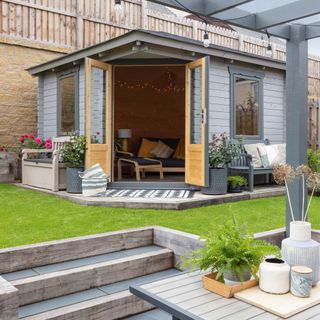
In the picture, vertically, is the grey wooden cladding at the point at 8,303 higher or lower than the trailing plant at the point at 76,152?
lower

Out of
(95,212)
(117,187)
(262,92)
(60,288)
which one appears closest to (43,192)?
(117,187)

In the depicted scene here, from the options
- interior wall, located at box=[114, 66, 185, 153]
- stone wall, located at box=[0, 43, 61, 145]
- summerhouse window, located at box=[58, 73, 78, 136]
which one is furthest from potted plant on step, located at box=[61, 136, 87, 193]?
interior wall, located at box=[114, 66, 185, 153]

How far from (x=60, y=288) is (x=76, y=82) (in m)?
5.21

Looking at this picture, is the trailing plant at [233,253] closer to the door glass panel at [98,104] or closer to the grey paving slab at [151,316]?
the grey paving slab at [151,316]

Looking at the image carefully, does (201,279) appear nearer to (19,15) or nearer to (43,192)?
(43,192)

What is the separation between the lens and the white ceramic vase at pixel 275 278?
1.93m

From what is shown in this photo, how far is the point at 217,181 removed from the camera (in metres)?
6.37

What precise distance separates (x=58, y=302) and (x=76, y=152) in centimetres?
395

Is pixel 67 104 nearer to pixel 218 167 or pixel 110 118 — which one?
pixel 110 118

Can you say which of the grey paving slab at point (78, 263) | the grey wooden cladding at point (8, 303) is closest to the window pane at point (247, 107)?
the grey paving slab at point (78, 263)

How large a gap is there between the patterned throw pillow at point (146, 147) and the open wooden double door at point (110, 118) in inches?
115

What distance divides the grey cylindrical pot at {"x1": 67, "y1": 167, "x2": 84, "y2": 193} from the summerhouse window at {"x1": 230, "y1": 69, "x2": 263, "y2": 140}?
3.00 m

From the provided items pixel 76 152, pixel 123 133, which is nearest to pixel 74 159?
pixel 76 152

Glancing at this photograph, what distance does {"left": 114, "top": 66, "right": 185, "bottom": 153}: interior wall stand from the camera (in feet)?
33.1
